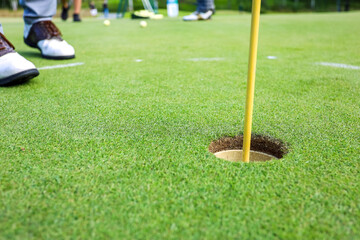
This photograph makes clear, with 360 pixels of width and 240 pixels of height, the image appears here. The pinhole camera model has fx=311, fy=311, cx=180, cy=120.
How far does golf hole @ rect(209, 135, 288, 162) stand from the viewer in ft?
4.70

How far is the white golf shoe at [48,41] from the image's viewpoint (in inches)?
118

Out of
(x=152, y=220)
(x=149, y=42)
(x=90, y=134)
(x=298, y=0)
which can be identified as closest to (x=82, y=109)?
(x=90, y=134)

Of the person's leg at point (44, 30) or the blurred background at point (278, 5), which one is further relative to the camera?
the blurred background at point (278, 5)

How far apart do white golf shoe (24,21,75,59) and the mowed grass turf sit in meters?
0.54

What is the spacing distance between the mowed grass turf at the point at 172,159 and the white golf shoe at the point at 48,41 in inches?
21.4

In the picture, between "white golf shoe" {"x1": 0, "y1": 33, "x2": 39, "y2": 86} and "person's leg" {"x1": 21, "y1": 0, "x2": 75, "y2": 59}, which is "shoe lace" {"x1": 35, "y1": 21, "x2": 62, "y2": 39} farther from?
"white golf shoe" {"x1": 0, "y1": 33, "x2": 39, "y2": 86}

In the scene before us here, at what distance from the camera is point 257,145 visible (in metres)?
1.51

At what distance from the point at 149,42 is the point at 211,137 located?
334cm

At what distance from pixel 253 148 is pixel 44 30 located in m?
2.44

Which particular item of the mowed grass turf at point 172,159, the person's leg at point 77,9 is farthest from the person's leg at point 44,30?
the person's leg at point 77,9

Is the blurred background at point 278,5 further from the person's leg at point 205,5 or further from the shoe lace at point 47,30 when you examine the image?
the shoe lace at point 47,30

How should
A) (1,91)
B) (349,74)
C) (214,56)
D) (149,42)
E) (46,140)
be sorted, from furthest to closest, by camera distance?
(149,42) < (214,56) < (349,74) < (1,91) < (46,140)

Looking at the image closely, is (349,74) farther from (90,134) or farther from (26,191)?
(26,191)

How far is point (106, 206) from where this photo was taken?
3.10ft
